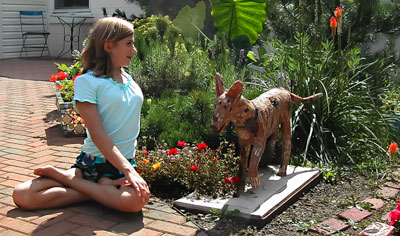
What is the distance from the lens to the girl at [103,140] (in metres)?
3.01

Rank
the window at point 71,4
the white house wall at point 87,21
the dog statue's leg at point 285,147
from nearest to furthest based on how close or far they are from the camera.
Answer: the dog statue's leg at point 285,147, the white house wall at point 87,21, the window at point 71,4

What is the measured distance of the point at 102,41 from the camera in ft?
10.3

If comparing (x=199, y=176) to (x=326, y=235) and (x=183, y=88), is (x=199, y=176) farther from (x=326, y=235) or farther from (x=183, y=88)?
(x=183, y=88)

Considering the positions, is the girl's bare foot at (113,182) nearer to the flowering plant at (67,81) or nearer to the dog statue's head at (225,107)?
the dog statue's head at (225,107)

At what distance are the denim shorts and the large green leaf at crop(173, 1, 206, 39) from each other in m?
4.17

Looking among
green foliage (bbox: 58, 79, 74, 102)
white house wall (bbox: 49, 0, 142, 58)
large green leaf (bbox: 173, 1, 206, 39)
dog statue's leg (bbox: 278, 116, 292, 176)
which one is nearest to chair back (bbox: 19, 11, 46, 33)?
white house wall (bbox: 49, 0, 142, 58)

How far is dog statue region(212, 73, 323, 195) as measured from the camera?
3.06 metres

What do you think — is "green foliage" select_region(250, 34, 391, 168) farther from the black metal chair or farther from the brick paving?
the black metal chair

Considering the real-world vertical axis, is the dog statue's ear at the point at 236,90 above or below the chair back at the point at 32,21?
above

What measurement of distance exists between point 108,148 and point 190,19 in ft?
14.7

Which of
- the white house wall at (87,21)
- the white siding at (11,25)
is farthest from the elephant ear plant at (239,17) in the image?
the white siding at (11,25)

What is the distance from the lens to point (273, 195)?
3.39 metres

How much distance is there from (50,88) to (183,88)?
13.0 feet

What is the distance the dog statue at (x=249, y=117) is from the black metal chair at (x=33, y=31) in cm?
1181
